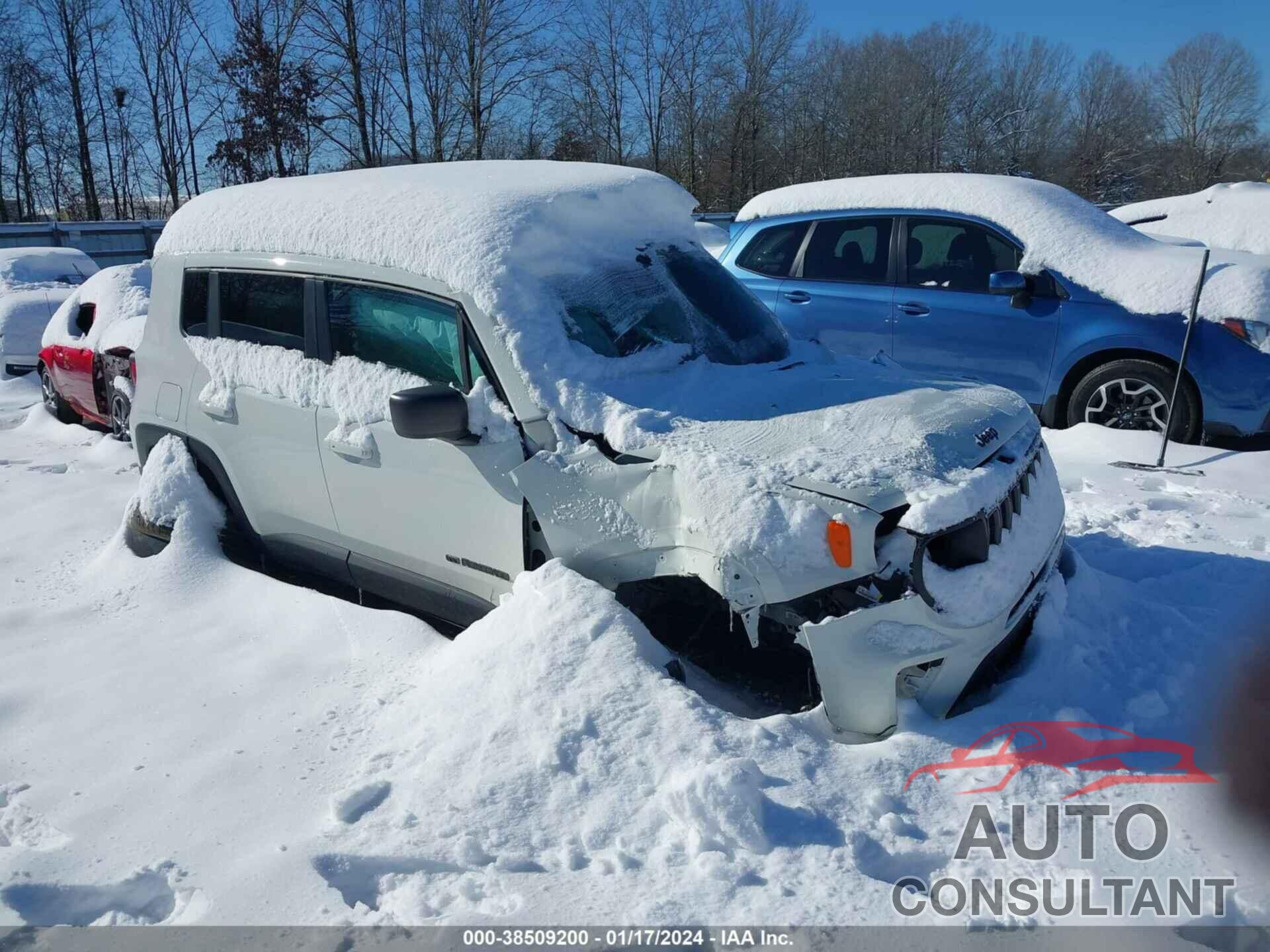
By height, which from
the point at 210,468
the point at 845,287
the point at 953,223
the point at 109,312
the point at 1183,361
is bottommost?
the point at 210,468

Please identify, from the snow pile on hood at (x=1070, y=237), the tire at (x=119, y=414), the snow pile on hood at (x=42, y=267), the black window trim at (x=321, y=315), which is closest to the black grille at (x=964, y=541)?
the black window trim at (x=321, y=315)

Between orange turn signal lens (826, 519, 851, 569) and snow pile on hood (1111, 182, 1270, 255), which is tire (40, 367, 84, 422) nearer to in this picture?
orange turn signal lens (826, 519, 851, 569)

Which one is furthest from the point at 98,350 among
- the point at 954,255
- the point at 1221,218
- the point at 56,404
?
the point at 1221,218

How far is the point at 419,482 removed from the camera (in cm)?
374

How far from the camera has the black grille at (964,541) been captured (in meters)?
2.86

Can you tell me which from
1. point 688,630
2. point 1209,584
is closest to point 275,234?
point 688,630

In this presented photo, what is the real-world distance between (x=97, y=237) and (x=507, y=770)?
A: 79.9 ft

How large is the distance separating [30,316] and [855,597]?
38.8ft

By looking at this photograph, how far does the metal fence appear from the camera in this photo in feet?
70.7

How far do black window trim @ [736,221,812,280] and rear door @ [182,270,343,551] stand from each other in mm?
4680

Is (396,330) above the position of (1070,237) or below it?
below

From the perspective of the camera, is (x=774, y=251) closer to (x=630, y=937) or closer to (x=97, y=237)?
(x=630, y=937)

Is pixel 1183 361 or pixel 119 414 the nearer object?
pixel 1183 361

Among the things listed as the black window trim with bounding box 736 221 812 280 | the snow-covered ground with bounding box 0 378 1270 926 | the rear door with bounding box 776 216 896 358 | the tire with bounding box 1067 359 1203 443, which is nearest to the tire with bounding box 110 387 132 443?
the snow-covered ground with bounding box 0 378 1270 926
